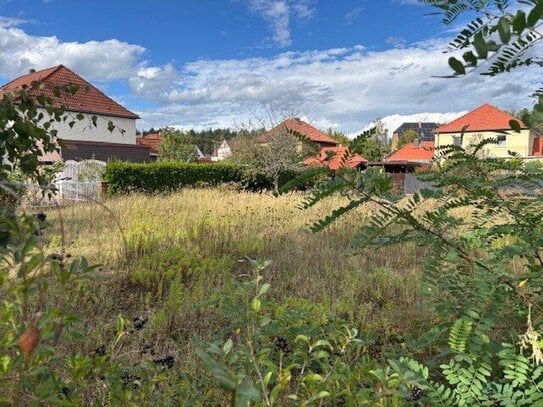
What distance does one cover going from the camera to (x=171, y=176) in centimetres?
1823

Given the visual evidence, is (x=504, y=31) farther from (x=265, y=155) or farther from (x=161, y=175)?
(x=265, y=155)

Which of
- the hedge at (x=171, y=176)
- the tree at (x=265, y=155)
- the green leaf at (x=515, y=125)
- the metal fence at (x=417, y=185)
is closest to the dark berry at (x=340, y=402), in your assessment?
the metal fence at (x=417, y=185)

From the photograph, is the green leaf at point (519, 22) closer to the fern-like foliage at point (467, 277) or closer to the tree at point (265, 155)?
the fern-like foliage at point (467, 277)

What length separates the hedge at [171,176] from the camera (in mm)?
15656

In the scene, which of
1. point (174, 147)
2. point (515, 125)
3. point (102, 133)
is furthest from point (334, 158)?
point (174, 147)

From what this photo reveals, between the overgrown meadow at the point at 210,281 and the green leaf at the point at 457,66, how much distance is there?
0.98 meters

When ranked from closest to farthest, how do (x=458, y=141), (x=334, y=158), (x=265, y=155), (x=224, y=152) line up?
1. (x=334, y=158)
2. (x=458, y=141)
3. (x=265, y=155)
4. (x=224, y=152)

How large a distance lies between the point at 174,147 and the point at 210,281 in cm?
3345

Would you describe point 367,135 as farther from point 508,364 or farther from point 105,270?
point 105,270

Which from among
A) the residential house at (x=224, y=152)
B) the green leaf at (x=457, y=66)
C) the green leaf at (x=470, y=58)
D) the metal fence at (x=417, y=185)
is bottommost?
the metal fence at (x=417, y=185)

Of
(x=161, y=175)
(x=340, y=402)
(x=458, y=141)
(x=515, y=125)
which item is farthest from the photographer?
(x=161, y=175)

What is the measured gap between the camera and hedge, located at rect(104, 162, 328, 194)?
51.4 ft

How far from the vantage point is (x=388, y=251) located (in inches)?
240

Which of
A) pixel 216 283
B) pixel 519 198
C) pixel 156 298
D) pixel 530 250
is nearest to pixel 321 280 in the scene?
pixel 216 283
